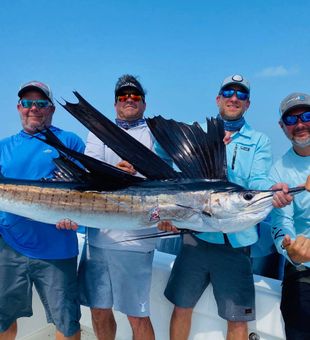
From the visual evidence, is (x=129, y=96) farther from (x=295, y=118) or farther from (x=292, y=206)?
(x=292, y=206)

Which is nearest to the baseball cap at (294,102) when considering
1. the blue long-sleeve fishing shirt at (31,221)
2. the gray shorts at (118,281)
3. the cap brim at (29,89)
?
the gray shorts at (118,281)

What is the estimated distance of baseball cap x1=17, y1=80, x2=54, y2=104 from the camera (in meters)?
2.47

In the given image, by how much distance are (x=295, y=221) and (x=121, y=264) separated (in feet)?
3.47

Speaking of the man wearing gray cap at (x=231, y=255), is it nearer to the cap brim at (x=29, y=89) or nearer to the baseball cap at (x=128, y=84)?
the baseball cap at (x=128, y=84)

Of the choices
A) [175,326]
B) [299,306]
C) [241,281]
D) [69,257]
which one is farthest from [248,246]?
[69,257]

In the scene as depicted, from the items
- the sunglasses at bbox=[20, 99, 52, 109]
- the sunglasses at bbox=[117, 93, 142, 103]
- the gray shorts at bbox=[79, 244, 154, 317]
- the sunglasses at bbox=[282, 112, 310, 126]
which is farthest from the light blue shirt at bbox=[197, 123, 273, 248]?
the sunglasses at bbox=[20, 99, 52, 109]

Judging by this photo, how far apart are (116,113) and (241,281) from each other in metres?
1.35

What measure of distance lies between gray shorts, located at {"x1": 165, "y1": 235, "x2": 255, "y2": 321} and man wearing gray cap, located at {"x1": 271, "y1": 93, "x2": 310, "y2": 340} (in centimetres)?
22

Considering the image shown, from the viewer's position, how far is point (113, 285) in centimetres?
236

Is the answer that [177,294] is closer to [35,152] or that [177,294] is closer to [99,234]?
[99,234]

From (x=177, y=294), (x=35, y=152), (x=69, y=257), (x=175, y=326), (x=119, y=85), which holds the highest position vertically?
(x=119, y=85)

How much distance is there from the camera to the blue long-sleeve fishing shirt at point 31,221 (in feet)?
7.48

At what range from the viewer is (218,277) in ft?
7.37

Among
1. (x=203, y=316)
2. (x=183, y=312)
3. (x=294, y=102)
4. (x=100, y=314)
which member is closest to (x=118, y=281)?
(x=100, y=314)
